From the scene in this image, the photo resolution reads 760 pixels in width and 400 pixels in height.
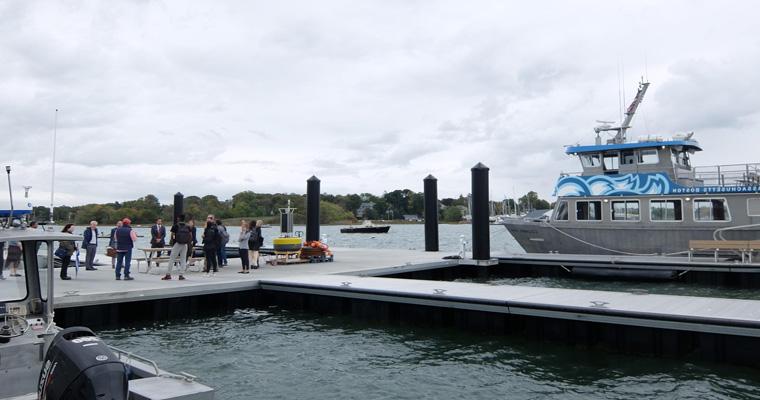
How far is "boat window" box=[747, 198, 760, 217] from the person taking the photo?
20.1m

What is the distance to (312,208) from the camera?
22.1 meters

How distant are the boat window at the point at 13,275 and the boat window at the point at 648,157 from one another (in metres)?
21.9

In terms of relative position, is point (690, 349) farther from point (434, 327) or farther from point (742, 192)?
point (742, 192)

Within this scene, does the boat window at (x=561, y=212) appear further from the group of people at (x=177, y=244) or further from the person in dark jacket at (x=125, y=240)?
the person in dark jacket at (x=125, y=240)

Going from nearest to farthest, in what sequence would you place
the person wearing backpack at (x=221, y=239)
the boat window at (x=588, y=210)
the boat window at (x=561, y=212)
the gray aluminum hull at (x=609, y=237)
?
the person wearing backpack at (x=221, y=239) → the gray aluminum hull at (x=609, y=237) → the boat window at (x=588, y=210) → the boat window at (x=561, y=212)

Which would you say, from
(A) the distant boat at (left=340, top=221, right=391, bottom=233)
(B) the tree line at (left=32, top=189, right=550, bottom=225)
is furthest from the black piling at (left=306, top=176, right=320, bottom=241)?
(A) the distant boat at (left=340, top=221, right=391, bottom=233)

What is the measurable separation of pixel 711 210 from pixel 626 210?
9.36 ft

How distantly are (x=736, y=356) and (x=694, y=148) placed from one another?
55.6 feet

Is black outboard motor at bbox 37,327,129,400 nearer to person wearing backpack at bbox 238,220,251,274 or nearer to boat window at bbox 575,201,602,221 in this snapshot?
person wearing backpack at bbox 238,220,251,274

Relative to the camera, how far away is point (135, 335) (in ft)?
37.2

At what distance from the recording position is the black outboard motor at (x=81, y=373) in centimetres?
434

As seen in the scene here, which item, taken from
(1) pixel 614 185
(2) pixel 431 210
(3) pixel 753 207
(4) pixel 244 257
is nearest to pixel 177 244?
(4) pixel 244 257

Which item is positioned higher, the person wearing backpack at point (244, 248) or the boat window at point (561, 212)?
the boat window at point (561, 212)

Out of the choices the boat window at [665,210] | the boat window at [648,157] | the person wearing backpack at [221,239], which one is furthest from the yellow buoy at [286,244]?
the boat window at [648,157]
